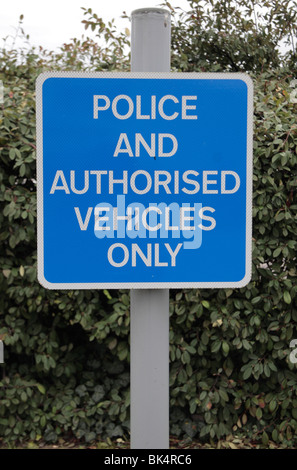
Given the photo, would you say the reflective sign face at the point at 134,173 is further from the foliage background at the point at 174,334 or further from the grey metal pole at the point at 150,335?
the foliage background at the point at 174,334

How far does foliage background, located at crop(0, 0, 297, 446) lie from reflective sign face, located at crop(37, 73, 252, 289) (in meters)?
1.61

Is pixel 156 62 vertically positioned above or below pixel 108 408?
above

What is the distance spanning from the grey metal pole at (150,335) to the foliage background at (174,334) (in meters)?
1.56

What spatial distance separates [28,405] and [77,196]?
90.8 inches

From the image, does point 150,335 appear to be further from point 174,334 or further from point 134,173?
point 174,334

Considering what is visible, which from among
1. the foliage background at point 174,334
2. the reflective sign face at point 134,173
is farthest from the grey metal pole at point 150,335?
the foliage background at point 174,334

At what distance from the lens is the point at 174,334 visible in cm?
305

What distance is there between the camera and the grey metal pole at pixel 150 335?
136cm

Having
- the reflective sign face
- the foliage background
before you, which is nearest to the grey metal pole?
the reflective sign face

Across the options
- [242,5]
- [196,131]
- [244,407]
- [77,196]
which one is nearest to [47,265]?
[77,196]

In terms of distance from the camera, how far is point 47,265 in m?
1.37

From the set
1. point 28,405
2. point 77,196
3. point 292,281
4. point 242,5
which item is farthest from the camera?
point 242,5

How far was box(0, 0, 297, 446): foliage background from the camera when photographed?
2967 mm

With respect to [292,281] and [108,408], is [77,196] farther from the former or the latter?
[108,408]
